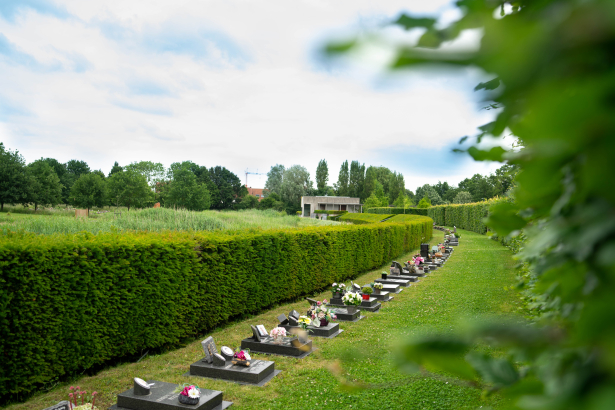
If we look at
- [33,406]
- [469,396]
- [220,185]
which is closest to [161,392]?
[33,406]

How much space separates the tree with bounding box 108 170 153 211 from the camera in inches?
2266

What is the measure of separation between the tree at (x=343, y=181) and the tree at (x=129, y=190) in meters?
37.3

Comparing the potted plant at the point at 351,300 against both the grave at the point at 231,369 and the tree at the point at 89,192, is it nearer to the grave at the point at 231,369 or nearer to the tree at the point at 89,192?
the grave at the point at 231,369

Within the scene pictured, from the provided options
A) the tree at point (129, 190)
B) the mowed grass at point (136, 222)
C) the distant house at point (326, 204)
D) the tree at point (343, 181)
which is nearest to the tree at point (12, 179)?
the tree at point (129, 190)

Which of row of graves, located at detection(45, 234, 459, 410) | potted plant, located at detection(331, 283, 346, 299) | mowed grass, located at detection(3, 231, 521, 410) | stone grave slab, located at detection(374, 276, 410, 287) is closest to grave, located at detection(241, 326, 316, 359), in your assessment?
row of graves, located at detection(45, 234, 459, 410)

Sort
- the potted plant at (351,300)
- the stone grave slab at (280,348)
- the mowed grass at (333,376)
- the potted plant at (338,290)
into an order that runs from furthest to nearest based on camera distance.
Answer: the potted plant at (338,290) → the potted plant at (351,300) → the stone grave slab at (280,348) → the mowed grass at (333,376)

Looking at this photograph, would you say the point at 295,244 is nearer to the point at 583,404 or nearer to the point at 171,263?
the point at 171,263

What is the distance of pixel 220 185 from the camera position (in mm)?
87250

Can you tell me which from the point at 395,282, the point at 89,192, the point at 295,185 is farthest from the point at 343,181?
the point at 395,282

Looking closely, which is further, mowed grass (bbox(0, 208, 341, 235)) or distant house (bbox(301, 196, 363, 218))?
distant house (bbox(301, 196, 363, 218))

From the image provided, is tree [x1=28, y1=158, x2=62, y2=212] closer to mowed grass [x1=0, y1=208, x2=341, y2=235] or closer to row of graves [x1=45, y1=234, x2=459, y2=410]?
mowed grass [x1=0, y1=208, x2=341, y2=235]

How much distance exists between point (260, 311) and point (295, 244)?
7.55 ft

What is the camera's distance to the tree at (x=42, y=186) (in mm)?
47688

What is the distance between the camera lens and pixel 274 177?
93938 millimetres
